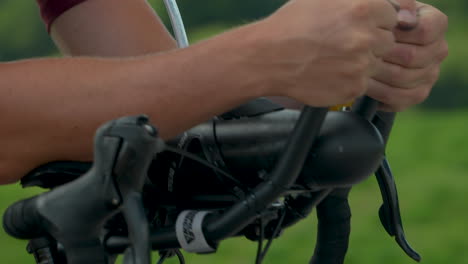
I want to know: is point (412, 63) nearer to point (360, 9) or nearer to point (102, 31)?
point (360, 9)

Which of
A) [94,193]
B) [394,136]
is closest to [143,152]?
[94,193]

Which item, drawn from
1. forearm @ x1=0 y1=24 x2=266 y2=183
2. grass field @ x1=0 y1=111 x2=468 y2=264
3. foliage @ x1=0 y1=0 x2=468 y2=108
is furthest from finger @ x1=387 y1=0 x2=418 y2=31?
foliage @ x1=0 y1=0 x2=468 y2=108

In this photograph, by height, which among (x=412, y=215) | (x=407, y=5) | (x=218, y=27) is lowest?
(x=218, y=27)

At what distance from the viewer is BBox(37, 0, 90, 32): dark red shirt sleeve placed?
1.12 m

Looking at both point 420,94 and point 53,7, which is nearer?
point 420,94

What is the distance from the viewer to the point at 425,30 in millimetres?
843

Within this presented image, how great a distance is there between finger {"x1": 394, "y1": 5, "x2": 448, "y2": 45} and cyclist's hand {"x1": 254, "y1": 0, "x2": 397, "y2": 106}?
2.1 inches

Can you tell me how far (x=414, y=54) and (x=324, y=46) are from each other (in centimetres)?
12

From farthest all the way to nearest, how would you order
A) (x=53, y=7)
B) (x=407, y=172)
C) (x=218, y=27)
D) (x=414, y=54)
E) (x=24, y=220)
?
(x=218, y=27), (x=407, y=172), (x=53, y=7), (x=414, y=54), (x=24, y=220)

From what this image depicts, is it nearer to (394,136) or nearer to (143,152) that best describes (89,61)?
(143,152)

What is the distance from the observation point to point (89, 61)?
2.74 feet

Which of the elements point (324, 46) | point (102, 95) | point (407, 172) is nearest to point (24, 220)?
point (102, 95)

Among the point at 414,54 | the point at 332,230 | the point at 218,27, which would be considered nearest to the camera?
the point at 414,54

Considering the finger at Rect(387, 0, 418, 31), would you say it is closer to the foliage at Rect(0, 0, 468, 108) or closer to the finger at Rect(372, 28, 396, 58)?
the finger at Rect(372, 28, 396, 58)
